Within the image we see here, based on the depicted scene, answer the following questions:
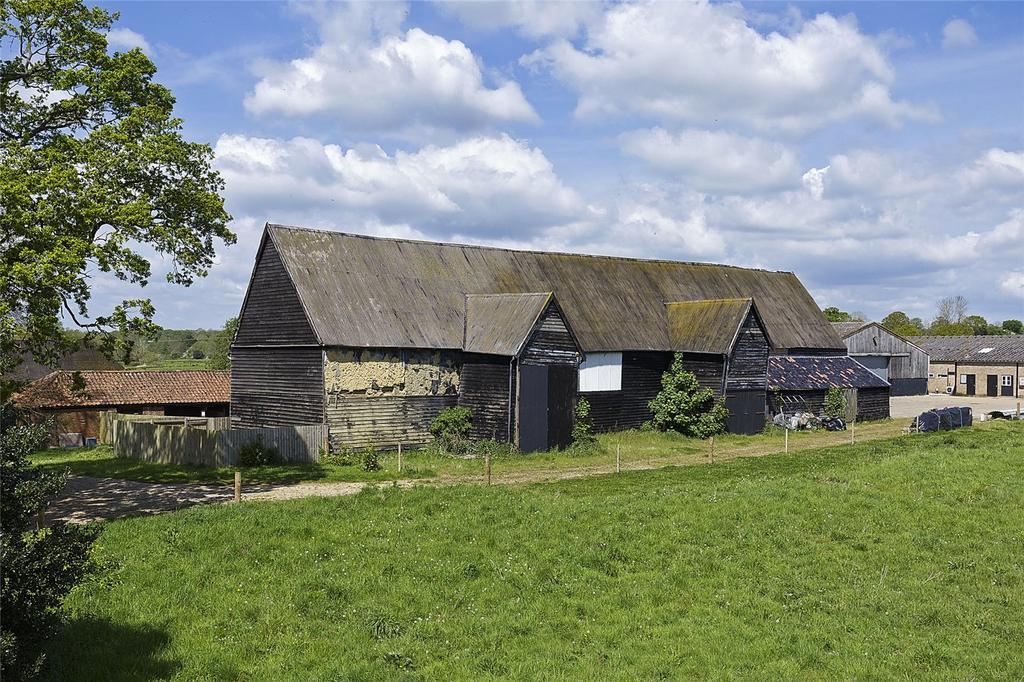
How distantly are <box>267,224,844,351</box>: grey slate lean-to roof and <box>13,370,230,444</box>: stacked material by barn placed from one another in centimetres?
1610

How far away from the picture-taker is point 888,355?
71938 millimetres

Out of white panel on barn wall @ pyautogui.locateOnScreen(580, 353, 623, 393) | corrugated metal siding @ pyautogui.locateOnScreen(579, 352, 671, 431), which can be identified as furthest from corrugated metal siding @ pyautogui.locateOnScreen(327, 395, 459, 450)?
corrugated metal siding @ pyautogui.locateOnScreen(579, 352, 671, 431)

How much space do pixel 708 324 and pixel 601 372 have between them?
22.6 feet

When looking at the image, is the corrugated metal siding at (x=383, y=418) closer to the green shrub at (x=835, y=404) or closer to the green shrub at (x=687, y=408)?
the green shrub at (x=687, y=408)

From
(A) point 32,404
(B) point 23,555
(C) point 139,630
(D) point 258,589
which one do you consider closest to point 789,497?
(D) point 258,589

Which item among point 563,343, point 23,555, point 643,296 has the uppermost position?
point 643,296

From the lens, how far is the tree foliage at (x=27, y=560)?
9.74 meters

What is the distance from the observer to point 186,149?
2484 centimetres

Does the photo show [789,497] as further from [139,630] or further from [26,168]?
[26,168]

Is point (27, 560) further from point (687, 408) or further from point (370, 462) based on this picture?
point (687, 408)

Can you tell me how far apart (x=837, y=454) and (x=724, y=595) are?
21699mm

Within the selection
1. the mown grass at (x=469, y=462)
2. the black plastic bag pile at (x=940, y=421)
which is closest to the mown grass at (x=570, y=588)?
the mown grass at (x=469, y=462)

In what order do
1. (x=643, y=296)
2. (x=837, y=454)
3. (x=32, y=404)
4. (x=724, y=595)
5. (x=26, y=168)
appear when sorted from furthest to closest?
1. (x=643, y=296)
2. (x=32, y=404)
3. (x=837, y=454)
4. (x=26, y=168)
5. (x=724, y=595)

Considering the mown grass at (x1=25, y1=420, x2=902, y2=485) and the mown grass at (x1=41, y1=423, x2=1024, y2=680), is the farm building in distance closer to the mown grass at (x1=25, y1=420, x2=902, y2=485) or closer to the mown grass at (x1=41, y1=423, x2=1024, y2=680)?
the mown grass at (x1=25, y1=420, x2=902, y2=485)
